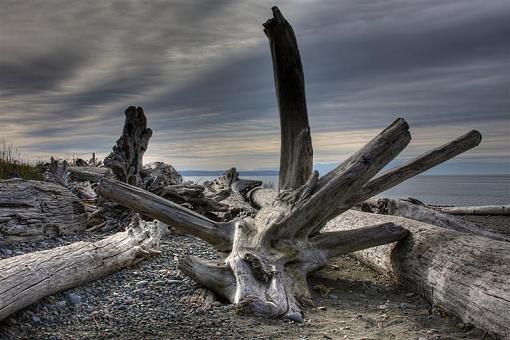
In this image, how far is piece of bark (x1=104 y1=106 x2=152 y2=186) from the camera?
10.0 metres

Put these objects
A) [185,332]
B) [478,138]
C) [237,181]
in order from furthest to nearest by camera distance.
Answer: [237,181] < [478,138] < [185,332]

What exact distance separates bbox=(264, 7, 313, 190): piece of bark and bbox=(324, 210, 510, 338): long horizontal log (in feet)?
Result: 7.19

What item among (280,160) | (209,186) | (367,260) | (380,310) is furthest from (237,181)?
(380,310)

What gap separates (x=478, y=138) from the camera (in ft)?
25.1

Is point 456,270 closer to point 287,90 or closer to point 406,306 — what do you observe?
point 406,306

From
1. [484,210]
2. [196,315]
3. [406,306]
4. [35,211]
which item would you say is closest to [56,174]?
[35,211]

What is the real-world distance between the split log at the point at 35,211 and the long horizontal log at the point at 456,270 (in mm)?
5900

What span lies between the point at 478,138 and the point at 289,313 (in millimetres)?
4712

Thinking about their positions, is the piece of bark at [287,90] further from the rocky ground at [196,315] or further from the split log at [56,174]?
the split log at [56,174]

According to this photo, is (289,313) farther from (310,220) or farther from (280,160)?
(280,160)

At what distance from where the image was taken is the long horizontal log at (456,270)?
4.59 metres

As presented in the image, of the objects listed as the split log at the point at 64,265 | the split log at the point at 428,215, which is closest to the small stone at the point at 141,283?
the split log at the point at 64,265

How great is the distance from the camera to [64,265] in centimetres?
562

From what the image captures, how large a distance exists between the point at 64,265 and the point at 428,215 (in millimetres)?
7338
